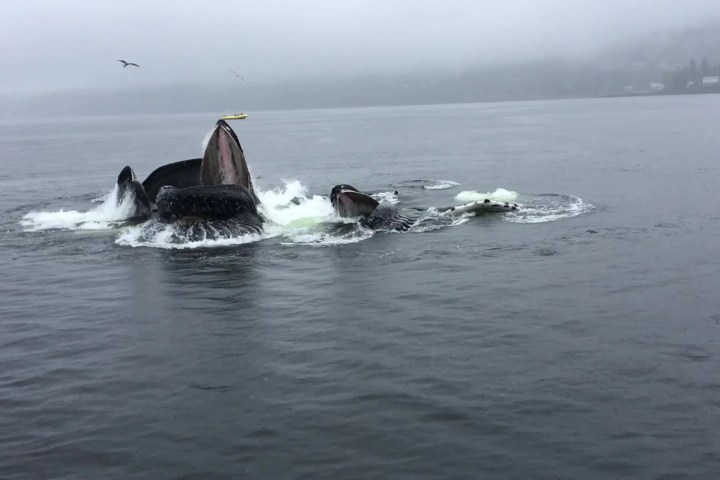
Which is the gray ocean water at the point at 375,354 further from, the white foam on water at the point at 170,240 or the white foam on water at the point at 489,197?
the white foam on water at the point at 489,197

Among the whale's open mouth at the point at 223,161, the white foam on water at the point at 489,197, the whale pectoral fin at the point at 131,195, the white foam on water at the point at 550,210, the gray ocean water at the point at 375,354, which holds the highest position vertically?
the whale's open mouth at the point at 223,161

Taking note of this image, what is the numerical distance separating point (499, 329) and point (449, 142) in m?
63.2

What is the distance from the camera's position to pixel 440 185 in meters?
37.6

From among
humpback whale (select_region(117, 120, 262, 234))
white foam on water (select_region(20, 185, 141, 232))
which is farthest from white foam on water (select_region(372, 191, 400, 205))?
white foam on water (select_region(20, 185, 141, 232))

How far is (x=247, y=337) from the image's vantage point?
1374cm

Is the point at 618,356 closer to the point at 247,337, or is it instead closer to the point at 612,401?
the point at 612,401

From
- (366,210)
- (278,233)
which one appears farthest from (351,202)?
(278,233)

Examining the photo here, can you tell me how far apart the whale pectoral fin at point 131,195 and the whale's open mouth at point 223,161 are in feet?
14.5

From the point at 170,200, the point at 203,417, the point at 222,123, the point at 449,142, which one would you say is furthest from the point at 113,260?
the point at 449,142

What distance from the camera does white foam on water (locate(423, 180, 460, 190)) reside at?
3665 cm

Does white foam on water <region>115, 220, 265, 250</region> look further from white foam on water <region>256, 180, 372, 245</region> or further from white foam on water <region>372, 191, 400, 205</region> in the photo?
white foam on water <region>372, 191, 400, 205</region>

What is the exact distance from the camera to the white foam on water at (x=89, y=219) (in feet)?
88.0

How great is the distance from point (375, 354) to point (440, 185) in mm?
25834

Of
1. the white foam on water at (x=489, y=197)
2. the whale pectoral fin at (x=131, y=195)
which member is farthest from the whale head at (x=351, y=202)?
the whale pectoral fin at (x=131, y=195)
